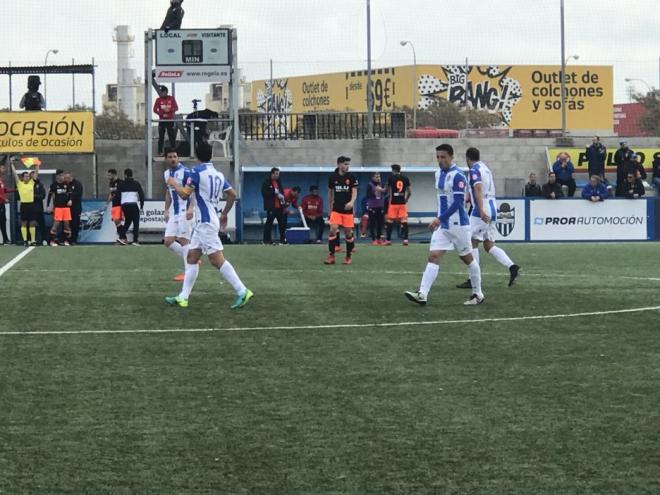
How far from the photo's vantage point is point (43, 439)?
7.35 metres

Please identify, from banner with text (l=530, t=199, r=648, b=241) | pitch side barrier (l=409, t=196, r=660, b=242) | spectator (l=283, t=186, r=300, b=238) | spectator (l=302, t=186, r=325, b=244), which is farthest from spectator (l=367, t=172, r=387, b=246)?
banner with text (l=530, t=199, r=648, b=241)

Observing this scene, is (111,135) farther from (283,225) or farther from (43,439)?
(43,439)

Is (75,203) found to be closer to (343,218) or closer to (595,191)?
(343,218)

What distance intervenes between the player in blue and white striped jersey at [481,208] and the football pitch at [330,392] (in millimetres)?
738

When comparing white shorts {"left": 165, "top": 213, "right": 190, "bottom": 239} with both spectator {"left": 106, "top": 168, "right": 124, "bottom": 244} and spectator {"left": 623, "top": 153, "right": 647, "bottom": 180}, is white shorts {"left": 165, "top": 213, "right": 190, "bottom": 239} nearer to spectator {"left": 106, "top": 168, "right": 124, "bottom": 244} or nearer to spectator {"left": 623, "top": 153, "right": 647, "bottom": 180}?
spectator {"left": 106, "top": 168, "right": 124, "bottom": 244}

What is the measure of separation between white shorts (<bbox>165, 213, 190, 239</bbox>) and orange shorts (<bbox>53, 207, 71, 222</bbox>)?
14.9 m

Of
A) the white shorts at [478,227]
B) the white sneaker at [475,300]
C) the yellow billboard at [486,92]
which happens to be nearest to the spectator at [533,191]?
the white shorts at [478,227]

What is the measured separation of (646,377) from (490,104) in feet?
287

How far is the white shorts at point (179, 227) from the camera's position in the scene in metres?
18.4

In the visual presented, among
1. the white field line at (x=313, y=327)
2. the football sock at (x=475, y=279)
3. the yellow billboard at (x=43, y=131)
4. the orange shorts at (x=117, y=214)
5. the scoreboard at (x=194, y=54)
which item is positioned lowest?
the white field line at (x=313, y=327)

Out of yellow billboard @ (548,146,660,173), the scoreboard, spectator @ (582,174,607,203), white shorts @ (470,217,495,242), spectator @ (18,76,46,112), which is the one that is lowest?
white shorts @ (470,217,495,242)

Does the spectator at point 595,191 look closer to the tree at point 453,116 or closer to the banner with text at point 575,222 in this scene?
the banner with text at point 575,222

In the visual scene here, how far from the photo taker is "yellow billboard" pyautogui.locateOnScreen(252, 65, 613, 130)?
93875 millimetres

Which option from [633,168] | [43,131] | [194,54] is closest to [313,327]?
[633,168]
